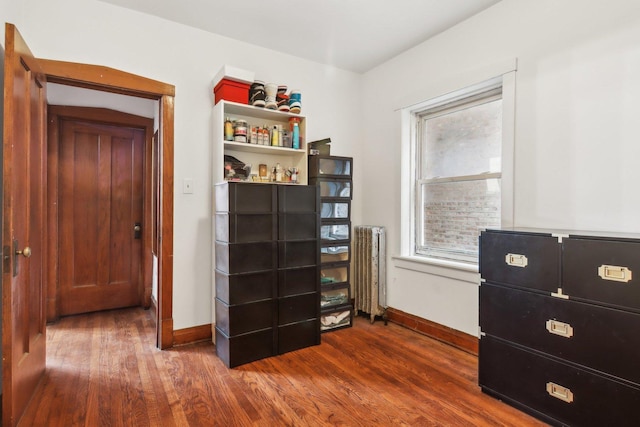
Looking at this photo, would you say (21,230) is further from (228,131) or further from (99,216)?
(99,216)

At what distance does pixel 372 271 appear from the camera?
3.33 metres

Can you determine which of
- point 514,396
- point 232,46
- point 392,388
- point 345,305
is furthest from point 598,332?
point 232,46

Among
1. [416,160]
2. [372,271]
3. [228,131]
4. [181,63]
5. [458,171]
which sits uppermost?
[181,63]

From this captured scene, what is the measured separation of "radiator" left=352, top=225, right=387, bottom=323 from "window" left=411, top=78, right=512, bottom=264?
1.20ft

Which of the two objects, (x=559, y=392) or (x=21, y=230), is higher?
(x=21, y=230)

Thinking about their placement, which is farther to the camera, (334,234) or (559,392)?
(334,234)

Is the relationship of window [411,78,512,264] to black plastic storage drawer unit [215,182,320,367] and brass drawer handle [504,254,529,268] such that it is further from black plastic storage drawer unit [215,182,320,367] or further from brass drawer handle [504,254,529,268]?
black plastic storage drawer unit [215,182,320,367]

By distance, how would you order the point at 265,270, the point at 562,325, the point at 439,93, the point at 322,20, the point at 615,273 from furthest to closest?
the point at 439,93, the point at 322,20, the point at 265,270, the point at 562,325, the point at 615,273

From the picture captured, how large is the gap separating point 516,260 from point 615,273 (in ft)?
1.42

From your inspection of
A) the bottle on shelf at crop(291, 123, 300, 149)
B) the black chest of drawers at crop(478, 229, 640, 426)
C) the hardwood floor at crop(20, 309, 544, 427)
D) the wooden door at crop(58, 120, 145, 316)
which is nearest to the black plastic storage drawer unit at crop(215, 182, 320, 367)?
the hardwood floor at crop(20, 309, 544, 427)

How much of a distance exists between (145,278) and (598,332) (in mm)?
4013

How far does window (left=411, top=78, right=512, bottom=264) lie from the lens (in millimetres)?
2678

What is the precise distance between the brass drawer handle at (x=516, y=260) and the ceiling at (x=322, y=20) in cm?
190

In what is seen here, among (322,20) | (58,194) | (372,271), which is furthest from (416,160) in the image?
(58,194)
